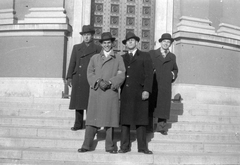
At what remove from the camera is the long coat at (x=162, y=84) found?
249 inches

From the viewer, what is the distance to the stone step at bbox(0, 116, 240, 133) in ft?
A: 22.3

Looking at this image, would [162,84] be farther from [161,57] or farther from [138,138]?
[138,138]

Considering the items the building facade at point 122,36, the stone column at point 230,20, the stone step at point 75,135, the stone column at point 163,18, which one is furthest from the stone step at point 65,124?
the stone column at point 230,20

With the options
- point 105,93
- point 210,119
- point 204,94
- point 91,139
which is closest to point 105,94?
point 105,93

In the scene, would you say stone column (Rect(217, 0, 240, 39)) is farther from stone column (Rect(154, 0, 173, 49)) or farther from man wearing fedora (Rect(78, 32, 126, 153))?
man wearing fedora (Rect(78, 32, 126, 153))

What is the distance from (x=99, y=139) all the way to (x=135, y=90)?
1.19 meters

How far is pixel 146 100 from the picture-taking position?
567cm

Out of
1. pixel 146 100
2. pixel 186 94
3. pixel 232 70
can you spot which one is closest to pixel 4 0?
pixel 186 94

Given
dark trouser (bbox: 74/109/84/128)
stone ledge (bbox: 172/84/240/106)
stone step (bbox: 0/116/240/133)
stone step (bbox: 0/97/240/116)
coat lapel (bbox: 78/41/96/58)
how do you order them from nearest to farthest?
dark trouser (bbox: 74/109/84/128), coat lapel (bbox: 78/41/96/58), stone step (bbox: 0/116/240/133), stone step (bbox: 0/97/240/116), stone ledge (bbox: 172/84/240/106)

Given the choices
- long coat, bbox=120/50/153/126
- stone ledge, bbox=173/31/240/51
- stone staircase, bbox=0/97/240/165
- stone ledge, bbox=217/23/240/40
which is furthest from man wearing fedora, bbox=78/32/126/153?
stone ledge, bbox=217/23/240/40

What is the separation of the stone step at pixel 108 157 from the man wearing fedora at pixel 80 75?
0.90 meters

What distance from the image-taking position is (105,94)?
5508 millimetres

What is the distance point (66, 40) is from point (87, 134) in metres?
5.34

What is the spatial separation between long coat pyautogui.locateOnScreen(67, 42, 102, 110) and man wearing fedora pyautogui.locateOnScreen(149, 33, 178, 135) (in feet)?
4.07
